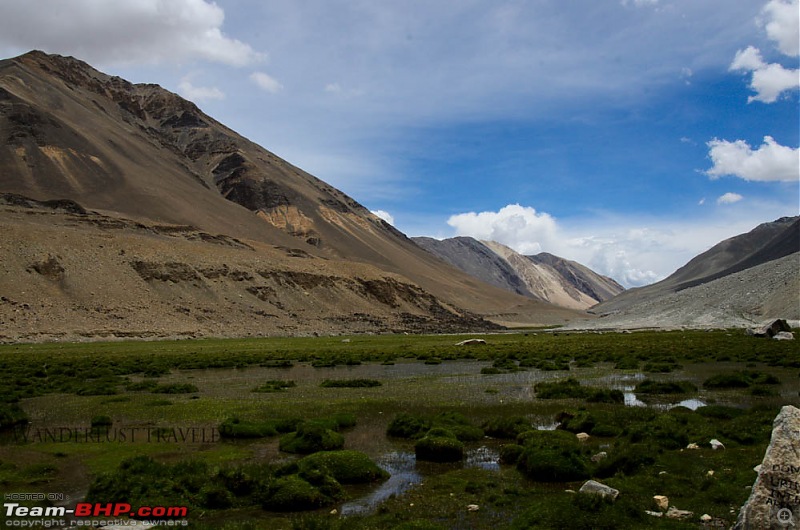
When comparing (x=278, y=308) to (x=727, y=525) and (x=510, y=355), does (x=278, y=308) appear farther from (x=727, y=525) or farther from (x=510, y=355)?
(x=727, y=525)

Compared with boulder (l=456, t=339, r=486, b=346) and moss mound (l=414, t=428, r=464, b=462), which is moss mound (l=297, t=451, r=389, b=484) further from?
boulder (l=456, t=339, r=486, b=346)

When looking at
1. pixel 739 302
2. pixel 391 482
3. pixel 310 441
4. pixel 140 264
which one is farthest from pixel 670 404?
pixel 140 264

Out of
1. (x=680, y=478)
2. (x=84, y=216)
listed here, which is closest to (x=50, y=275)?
(x=84, y=216)

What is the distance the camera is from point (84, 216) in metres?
131

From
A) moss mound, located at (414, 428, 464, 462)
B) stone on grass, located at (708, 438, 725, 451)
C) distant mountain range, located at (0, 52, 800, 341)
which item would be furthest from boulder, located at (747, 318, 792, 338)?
moss mound, located at (414, 428, 464, 462)

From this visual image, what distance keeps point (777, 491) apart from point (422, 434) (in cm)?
1166

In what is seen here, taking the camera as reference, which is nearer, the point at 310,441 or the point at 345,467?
the point at 345,467

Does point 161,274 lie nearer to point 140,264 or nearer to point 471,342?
point 140,264

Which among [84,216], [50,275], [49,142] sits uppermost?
[49,142]

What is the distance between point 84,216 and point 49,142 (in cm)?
6899

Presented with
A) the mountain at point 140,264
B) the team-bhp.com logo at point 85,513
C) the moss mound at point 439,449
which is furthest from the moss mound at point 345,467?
the mountain at point 140,264

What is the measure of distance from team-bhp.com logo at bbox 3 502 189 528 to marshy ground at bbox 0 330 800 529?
30 centimetres

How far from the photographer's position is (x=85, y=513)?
11.4m

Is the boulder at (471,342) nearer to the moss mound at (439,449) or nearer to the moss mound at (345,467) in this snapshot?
the moss mound at (439,449)
